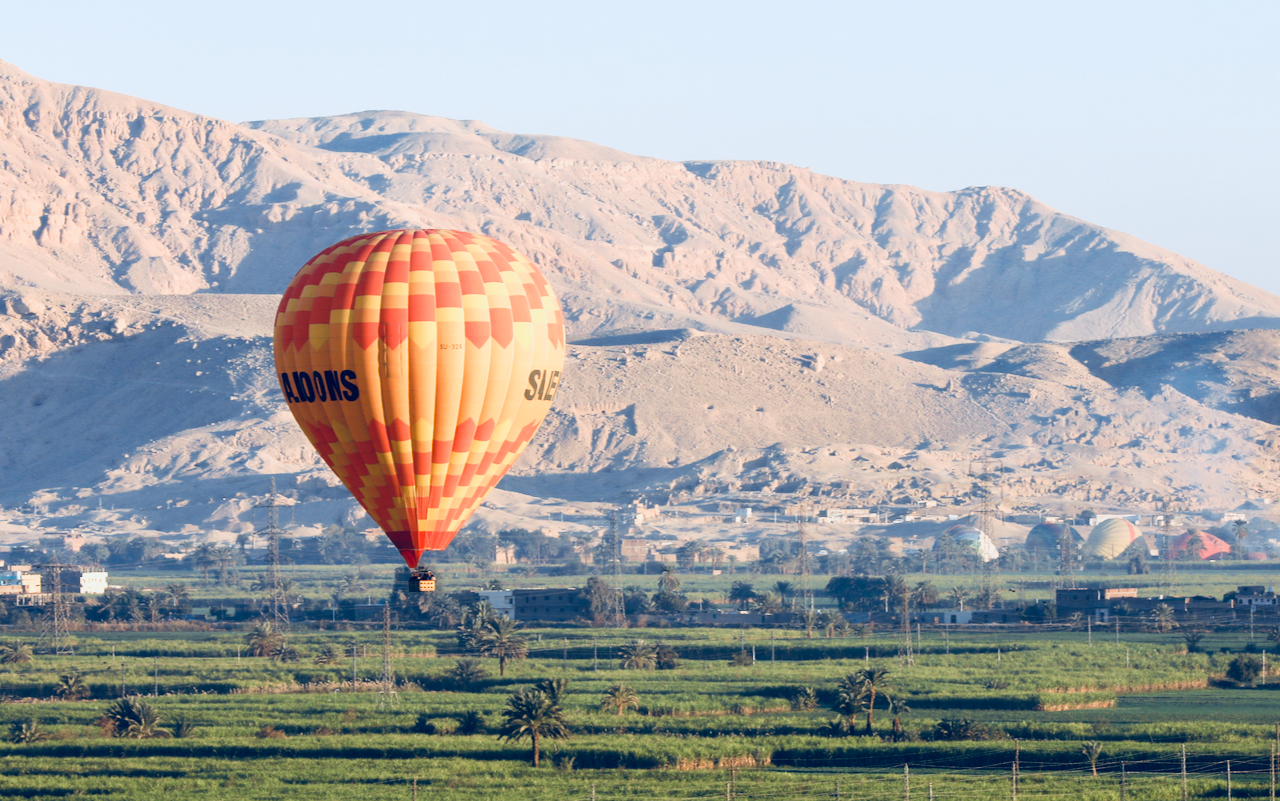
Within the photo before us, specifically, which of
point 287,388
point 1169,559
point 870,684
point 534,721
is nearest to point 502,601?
point 870,684

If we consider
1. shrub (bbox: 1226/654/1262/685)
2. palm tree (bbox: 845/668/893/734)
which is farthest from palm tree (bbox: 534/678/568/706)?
shrub (bbox: 1226/654/1262/685)

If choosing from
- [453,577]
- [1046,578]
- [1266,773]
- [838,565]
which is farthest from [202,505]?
[1266,773]

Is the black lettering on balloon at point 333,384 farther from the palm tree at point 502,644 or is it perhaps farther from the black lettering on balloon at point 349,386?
the palm tree at point 502,644

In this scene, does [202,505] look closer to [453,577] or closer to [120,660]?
[453,577]

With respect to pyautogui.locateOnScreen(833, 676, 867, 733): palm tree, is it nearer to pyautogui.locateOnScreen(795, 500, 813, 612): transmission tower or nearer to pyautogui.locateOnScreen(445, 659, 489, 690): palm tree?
pyautogui.locateOnScreen(445, 659, 489, 690): palm tree

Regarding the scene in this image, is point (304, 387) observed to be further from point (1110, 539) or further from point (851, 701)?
point (1110, 539)
